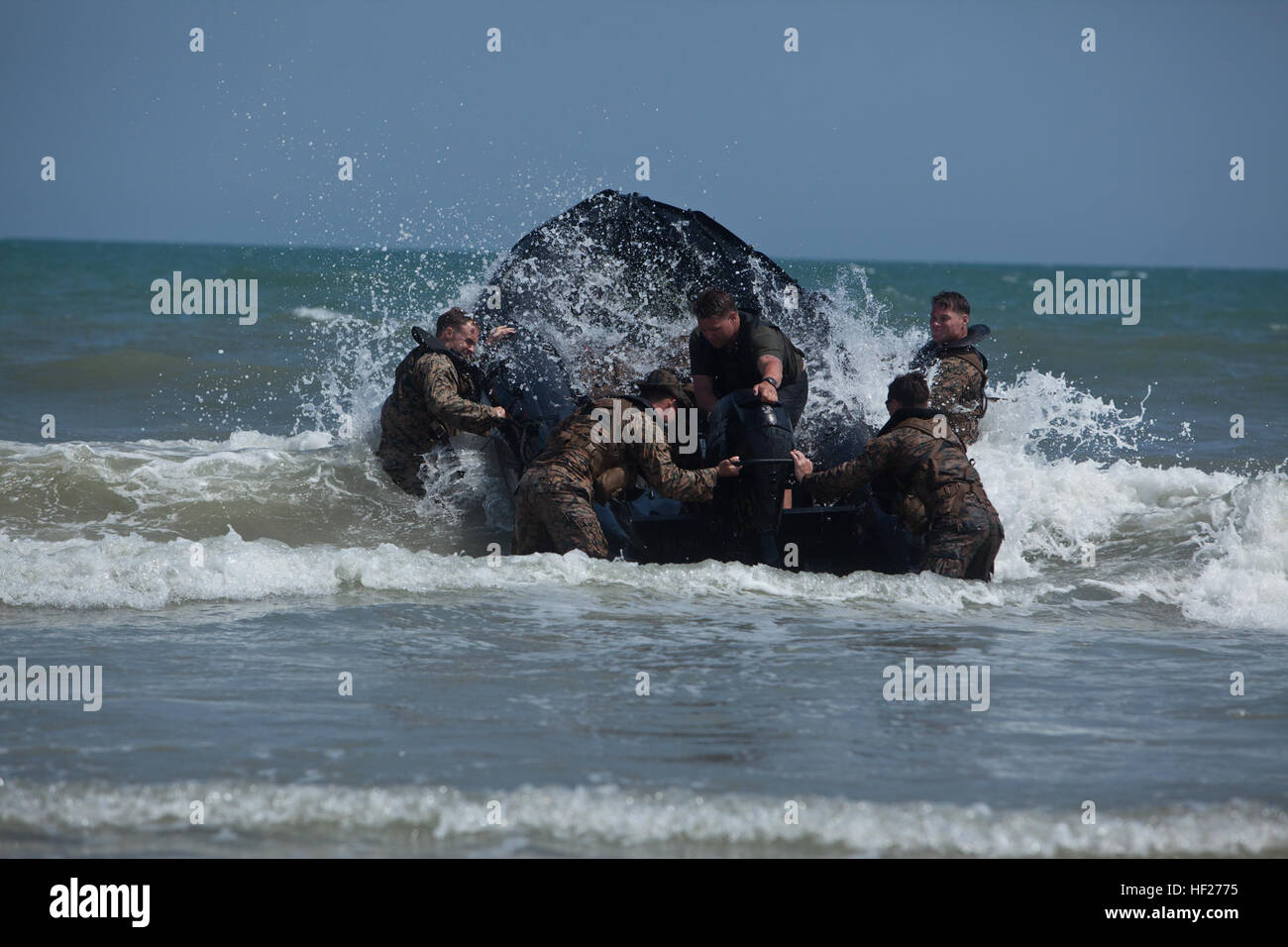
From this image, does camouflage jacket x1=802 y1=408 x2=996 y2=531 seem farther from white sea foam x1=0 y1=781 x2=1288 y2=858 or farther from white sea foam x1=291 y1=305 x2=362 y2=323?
white sea foam x1=291 y1=305 x2=362 y2=323

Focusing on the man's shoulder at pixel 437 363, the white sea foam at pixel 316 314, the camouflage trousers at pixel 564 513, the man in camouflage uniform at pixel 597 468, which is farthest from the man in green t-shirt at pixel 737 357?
the white sea foam at pixel 316 314

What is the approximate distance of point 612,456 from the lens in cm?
683

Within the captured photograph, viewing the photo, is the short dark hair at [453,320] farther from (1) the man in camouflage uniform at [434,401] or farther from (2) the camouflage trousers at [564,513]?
(2) the camouflage trousers at [564,513]

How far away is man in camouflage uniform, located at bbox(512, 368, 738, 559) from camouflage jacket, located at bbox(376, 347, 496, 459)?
3.48 ft

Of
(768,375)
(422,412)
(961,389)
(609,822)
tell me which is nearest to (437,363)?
(422,412)

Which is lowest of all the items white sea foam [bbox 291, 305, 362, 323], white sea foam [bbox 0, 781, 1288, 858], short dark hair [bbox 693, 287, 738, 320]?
white sea foam [bbox 0, 781, 1288, 858]

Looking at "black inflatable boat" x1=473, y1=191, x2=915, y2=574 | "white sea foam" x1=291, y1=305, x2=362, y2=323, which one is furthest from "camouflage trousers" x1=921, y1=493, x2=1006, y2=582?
"white sea foam" x1=291, y1=305, x2=362, y2=323

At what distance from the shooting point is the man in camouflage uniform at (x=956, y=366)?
25.5ft

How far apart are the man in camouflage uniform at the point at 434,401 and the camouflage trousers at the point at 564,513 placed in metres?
1.03

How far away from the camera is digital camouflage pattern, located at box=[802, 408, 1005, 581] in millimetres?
6578

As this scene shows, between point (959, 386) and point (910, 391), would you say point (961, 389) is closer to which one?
point (959, 386)

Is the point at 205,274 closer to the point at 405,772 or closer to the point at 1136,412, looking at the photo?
the point at 1136,412
